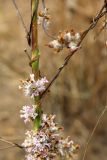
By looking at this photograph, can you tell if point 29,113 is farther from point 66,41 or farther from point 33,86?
point 66,41

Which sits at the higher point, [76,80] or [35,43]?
[76,80]

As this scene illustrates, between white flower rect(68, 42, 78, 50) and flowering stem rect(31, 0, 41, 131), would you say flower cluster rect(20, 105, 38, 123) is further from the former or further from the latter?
white flower rect(68, 42, 78, 50)

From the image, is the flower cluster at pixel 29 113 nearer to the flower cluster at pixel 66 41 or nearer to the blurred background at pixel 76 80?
the flower cluster at pixel 66 41

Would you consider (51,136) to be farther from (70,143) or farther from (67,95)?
(67,95)

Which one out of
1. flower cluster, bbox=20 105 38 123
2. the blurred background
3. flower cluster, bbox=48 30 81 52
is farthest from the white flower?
the blurred background

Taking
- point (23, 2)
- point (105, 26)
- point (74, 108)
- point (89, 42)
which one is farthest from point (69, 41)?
point (23, 2)

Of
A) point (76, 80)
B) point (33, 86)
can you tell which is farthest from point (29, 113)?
point (76, 80)
